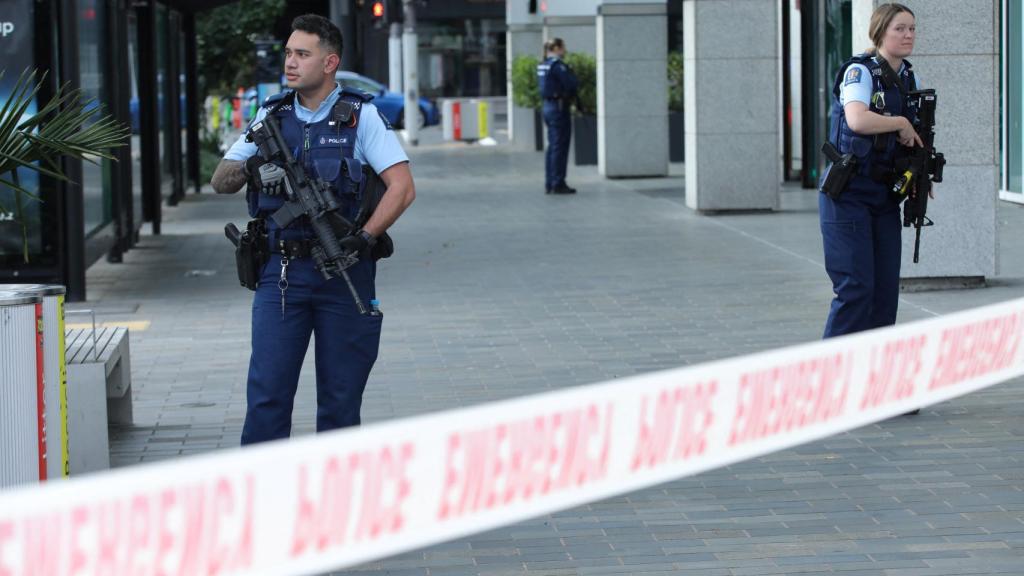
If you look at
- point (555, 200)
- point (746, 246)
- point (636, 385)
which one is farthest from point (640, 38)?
point (636, 385)

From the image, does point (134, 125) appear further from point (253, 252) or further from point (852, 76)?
point (253, 252)

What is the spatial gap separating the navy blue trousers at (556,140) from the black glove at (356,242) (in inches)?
623

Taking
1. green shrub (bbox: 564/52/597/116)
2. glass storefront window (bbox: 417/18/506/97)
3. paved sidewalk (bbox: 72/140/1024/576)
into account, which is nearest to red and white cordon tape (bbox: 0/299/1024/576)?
paved sidewalk (bbox: 72/140/1024/576)

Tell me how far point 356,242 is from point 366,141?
1.17 ft

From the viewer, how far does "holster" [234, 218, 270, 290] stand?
5.48 metres

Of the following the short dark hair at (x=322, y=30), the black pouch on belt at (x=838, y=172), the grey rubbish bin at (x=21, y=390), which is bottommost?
the grey rubbish bin at (x=21, y=390)

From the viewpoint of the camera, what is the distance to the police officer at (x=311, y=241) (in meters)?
5.45

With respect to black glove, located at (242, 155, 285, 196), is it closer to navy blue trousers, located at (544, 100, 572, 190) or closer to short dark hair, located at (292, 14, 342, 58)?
short dark hair, located at (292, 14, 342, 58)

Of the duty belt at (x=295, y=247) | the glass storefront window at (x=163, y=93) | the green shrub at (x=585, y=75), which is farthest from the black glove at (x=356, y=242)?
the green shrub at (x=585, y=75)

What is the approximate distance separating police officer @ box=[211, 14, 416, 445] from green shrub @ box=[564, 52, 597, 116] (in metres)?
20.9

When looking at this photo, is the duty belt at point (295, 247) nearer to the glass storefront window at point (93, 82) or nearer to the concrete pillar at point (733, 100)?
the glass storefront window at point (93, 82)

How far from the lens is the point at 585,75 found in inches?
1052

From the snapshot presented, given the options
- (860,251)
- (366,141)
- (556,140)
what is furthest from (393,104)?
(366,141)

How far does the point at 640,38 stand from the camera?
901 inches
